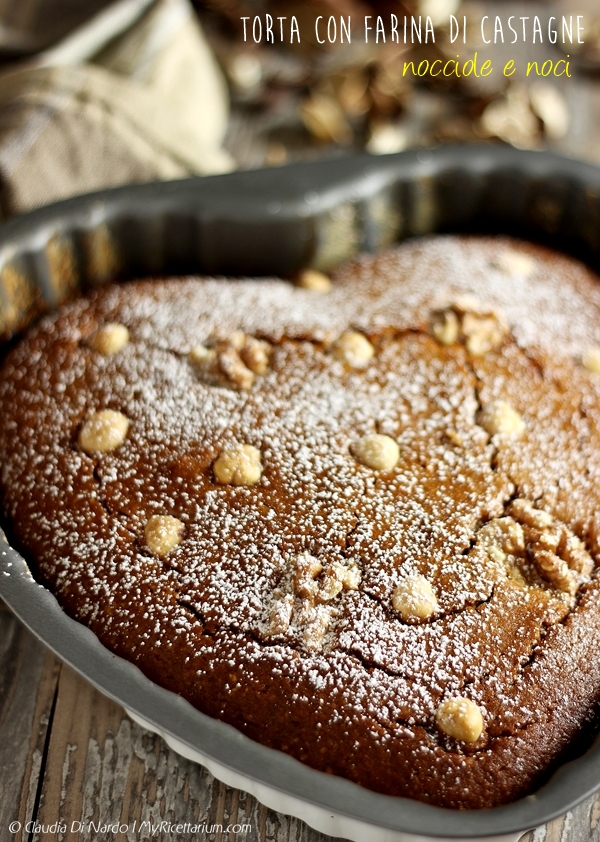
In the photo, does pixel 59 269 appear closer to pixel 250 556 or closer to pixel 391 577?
pixel 250 556

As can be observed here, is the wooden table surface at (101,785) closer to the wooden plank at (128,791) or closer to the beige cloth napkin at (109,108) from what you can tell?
the wooden plank at (128,791)

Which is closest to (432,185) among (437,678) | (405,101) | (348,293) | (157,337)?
(348,293)

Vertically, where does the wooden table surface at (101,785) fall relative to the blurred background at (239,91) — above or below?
below

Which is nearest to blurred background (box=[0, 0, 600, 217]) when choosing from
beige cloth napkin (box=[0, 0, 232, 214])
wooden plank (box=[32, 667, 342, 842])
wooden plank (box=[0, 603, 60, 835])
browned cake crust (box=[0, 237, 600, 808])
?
beige cloth napkin (box=[0, 0, 232, 214])

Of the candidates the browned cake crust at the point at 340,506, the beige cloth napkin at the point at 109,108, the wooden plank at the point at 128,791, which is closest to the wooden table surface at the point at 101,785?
the wooden plank at the point at 128,791

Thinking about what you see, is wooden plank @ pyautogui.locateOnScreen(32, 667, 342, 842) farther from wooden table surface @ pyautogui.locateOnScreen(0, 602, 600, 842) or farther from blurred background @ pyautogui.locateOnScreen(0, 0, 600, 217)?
blurred background @ pyautogui.locateOnScreen(0, 0, 600, 217)

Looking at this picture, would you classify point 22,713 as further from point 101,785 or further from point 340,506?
point 340,506
